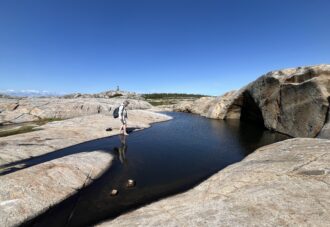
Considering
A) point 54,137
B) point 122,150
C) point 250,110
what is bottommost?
point 122,150

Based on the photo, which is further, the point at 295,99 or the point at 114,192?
the point at 295,99

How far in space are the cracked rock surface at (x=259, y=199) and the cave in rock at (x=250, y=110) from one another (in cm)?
2975

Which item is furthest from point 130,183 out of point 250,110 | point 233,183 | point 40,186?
point 250,110

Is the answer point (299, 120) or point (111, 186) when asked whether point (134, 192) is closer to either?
point (111, 186)

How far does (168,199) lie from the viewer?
39.4 feet

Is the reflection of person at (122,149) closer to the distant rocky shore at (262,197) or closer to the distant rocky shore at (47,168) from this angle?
the distant rocky shore at (47,168)

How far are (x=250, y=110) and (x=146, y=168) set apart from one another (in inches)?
1367

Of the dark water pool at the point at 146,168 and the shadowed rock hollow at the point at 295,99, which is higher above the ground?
the shadowed rock hollow at the point at 295,99

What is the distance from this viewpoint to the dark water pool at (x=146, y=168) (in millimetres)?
11345

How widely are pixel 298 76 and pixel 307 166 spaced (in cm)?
2121

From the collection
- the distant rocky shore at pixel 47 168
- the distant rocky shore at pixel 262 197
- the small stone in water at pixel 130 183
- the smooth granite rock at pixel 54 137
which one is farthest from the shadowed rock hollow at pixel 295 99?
the smooth granite rock at pixel 54 137

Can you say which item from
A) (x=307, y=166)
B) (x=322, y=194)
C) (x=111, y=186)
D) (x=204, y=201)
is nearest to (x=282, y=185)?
(x=322, y=194)

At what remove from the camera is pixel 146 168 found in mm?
17500

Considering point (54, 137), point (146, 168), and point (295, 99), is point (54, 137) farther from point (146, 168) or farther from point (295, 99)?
point (295, 99)
